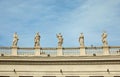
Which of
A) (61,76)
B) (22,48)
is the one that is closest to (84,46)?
(61,76)

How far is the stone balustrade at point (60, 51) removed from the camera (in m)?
35.4

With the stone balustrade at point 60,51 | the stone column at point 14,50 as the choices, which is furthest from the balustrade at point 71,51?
the stone column at point 14,50

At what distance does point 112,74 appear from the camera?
112 ft

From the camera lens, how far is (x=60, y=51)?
35.6 metres

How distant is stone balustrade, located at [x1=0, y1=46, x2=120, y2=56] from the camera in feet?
116

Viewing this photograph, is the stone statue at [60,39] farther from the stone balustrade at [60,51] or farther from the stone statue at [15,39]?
the stone statue at [15,39]

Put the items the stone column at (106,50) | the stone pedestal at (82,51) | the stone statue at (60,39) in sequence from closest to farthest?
the stone column at (106,50)
the stone pedestal at (82,51)
the stone statue at (60,39)

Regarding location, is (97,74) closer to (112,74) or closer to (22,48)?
(112,74)

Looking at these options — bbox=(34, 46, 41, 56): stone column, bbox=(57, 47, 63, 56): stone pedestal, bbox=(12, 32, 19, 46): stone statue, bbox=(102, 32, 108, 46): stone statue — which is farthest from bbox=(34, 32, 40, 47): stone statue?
bbox=(102, 32, 108, 46): stone statue

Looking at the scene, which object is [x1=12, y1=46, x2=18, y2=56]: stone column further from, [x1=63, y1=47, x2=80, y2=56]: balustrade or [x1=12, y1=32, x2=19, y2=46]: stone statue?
[x1=63, y1=47, x2=80, y2=56]: balustrade

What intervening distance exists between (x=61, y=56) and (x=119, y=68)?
703 cm

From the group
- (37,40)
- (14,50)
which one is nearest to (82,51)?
(37,40)

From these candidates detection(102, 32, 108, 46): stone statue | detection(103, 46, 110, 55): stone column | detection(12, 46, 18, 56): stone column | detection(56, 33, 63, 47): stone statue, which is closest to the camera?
detection(103, 46, 110, 55): stone column

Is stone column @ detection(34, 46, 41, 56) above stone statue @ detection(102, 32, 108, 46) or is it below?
below
